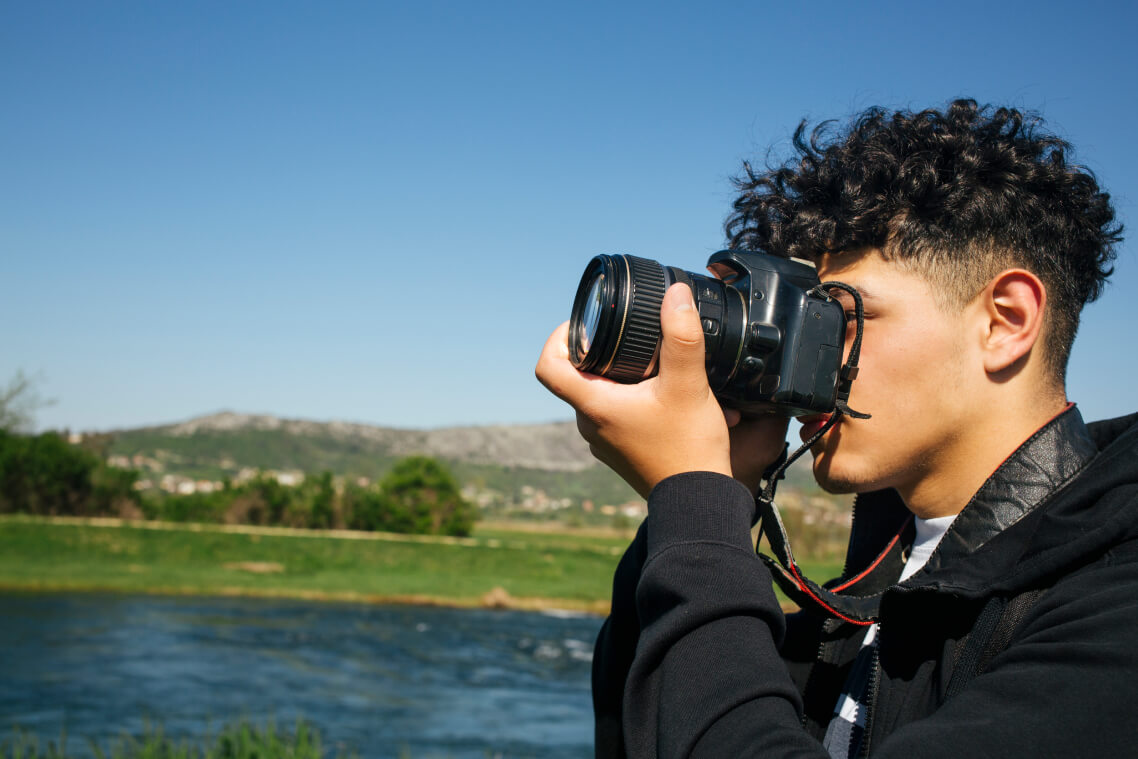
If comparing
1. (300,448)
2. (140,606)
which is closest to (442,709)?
(140,606)

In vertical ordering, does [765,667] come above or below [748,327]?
below

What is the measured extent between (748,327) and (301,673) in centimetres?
1871

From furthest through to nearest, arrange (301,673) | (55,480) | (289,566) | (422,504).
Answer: (422,504) < (55,480) < (289,566) < (301,673)

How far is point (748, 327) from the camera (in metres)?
1.53

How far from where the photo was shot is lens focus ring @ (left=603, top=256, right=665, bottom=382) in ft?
4.76

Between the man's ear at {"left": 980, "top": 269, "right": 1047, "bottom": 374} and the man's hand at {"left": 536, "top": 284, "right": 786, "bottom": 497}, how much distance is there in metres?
0.49

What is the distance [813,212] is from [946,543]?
2.16 ft

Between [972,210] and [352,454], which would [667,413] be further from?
[352,454]

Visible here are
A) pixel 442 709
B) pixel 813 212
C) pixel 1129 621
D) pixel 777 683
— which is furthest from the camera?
pixel 442 709

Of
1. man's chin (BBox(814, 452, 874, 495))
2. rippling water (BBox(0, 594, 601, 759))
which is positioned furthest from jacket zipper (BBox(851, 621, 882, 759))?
rippling water (BBox(0, 594, 601, 759))

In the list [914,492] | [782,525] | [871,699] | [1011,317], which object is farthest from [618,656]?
[1011,317]

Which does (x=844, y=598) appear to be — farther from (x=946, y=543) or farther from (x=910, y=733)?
(x=910, y=733)

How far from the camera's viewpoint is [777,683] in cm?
114

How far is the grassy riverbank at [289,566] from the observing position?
29.7 meters
